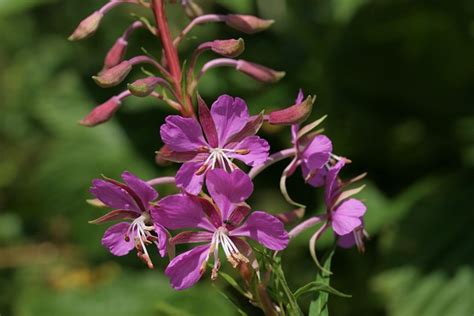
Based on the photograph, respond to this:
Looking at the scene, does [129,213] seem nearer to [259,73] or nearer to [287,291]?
[287,291]

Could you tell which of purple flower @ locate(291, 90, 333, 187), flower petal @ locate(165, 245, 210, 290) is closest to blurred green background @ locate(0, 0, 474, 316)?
purple flower @ locate(291, 90, 333, 187)

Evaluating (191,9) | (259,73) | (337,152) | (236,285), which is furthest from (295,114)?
(337,152)

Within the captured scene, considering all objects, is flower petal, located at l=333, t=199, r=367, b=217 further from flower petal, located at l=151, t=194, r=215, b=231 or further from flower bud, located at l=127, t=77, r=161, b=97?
flower bud, located at l=127, t=77, r=161, b=97

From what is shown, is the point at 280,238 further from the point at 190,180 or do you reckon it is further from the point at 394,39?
the point at 394,39

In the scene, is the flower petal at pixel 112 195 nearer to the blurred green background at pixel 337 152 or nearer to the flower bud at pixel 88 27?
the flower bud at pixel 88 27

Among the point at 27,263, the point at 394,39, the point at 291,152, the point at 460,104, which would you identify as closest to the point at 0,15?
the point at 27,263

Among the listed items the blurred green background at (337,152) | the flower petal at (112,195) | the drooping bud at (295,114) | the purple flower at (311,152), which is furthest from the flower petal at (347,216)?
the blurred green background at (337,152)
